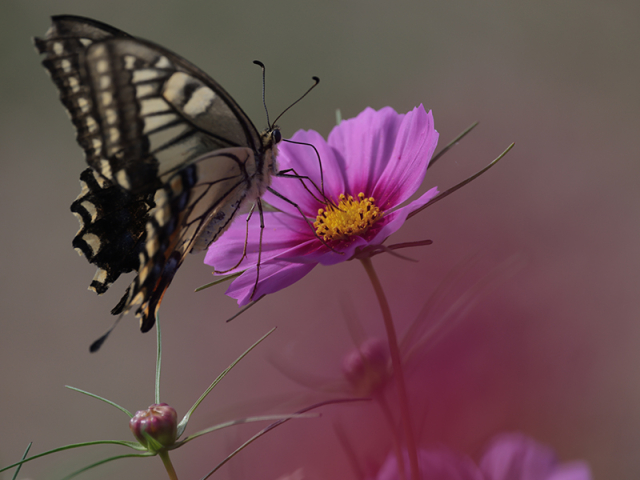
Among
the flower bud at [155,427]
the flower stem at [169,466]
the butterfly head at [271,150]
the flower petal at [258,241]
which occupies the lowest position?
the flower stem at [169,466]

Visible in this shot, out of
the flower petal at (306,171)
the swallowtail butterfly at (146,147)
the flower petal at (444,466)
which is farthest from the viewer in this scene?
the flower petal at (306,171)

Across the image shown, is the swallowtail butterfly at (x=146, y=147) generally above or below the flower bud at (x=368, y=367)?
above

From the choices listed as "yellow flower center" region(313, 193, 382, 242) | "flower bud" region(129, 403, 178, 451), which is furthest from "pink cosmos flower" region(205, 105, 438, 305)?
"flower bud" region(129, 403, 178, 451)

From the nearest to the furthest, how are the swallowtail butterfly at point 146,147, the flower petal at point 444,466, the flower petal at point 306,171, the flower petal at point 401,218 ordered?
the flower petal at point 444,466
the flower petal at point 401,218
the swallowtail butterfly at point 146,147
the flower petal at point 306,171

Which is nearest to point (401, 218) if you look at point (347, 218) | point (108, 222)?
point (347, 218)

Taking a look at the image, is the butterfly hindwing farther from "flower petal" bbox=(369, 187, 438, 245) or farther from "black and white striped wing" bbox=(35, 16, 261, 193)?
"flower petal" bbox=(369, 187, 438, 245)

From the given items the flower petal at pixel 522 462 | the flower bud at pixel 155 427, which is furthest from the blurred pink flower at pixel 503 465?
the flower bud at pixel 155 427

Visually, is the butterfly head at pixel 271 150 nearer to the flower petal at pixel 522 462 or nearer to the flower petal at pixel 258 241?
the flower petal at pixel 258 241

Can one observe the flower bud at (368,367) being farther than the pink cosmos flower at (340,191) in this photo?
No
